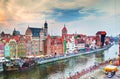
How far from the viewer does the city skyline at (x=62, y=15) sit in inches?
107

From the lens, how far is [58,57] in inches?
117

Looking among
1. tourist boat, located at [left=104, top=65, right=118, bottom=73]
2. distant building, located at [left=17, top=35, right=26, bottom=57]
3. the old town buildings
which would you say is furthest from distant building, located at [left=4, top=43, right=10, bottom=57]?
tourist boat, located at [left=104, top=65, right=118, bottom=73]

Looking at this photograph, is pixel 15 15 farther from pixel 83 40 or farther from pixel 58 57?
pixel 83 40

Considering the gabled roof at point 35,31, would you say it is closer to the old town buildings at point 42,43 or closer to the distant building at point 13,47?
the old town buildings at point 42,43

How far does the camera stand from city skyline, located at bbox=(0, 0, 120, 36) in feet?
8.93

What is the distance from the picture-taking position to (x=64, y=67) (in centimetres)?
299

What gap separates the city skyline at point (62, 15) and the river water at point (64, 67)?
11.2 inches

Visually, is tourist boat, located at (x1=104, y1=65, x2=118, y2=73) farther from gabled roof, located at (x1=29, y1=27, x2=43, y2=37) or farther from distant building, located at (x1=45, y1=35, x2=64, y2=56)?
gabled roof, located at (x1=29, y1=27, x2=43, y2=37)

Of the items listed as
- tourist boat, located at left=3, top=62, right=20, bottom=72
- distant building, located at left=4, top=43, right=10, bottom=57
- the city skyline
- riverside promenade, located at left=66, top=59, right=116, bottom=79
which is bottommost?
riverside promenade, located at left=66, top=59, right=116, bottom=79

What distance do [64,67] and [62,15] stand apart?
63 cm

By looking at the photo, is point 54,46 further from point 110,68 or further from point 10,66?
point 110,68

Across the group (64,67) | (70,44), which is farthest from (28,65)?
(70,44)

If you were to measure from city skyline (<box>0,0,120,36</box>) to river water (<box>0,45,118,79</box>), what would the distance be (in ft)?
0.93

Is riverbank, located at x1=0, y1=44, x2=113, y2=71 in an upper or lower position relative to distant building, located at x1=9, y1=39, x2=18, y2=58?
lower
